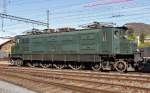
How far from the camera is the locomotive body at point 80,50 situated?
25891mm

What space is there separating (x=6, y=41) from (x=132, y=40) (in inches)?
2469

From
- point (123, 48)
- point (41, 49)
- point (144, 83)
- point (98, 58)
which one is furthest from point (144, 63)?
point (41, 49)

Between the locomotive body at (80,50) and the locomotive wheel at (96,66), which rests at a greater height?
the locomotive body at (80,50)

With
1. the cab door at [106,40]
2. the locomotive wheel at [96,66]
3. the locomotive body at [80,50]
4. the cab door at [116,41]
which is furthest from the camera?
the locomotive wheel at [96,66]

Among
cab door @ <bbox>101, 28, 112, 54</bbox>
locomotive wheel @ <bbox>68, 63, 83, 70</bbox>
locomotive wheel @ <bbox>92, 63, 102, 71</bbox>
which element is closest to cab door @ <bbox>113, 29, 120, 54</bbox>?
cab door @ <bbox>101, 28, 112, 54</bbox>

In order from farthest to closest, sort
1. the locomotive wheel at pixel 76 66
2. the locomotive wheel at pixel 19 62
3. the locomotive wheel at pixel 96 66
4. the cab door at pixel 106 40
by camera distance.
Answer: the locomotive wheel at pixel 19 62, the locomotive wheel at pixel 76 66, the locomotive wheel at pixel 96 66, the cab door at pixel 106 40

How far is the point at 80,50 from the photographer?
29.2m

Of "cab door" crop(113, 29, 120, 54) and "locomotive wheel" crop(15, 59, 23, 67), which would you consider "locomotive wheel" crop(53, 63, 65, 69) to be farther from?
"cab door" crop(113, 29, 120, 54)

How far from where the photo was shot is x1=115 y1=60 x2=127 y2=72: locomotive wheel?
81.9ft

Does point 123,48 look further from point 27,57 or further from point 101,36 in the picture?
point 27,57

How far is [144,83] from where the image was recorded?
56.3 ft

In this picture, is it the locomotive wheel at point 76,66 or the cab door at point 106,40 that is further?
the locomotive wheel at point 76,66

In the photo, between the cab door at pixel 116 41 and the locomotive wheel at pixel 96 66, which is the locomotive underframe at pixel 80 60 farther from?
the cab door at pixel 116 41

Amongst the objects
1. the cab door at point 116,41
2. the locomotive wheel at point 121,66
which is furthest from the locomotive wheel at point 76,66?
the locomotive wheel at point 121,66
